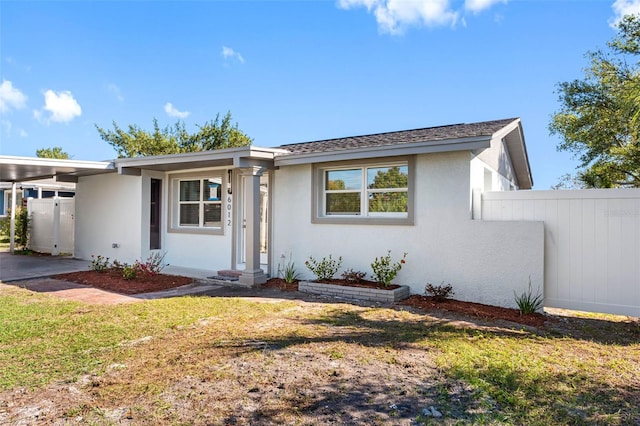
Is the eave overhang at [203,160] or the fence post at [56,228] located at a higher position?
the eave overhang at [203,160]

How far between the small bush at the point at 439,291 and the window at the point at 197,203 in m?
5.94

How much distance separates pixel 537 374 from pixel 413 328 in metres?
1.82

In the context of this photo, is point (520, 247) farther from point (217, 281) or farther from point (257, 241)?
point (217, 281)

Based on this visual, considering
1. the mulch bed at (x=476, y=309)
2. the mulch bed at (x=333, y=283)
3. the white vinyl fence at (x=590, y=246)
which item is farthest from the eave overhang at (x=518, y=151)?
the mulch bed at (x=333, y=283)

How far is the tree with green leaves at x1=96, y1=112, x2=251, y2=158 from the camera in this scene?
27094mm

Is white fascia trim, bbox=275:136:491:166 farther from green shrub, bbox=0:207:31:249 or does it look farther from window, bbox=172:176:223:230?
green shrub, bbox=0:207:31:249

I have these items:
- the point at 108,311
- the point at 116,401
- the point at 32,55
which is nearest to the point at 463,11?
the point at 108,311

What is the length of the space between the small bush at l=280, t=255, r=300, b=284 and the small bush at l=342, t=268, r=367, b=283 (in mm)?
1289

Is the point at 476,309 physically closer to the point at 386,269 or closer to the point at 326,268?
the point at 386,269

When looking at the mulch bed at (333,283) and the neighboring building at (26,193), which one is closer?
the mulch bed at (333,283)

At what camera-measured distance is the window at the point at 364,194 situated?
8062mm

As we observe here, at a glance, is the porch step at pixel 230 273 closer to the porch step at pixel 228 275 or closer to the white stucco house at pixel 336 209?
the porch step at pixel 228 275

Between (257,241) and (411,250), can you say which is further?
(257,241)

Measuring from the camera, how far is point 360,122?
870 inches
